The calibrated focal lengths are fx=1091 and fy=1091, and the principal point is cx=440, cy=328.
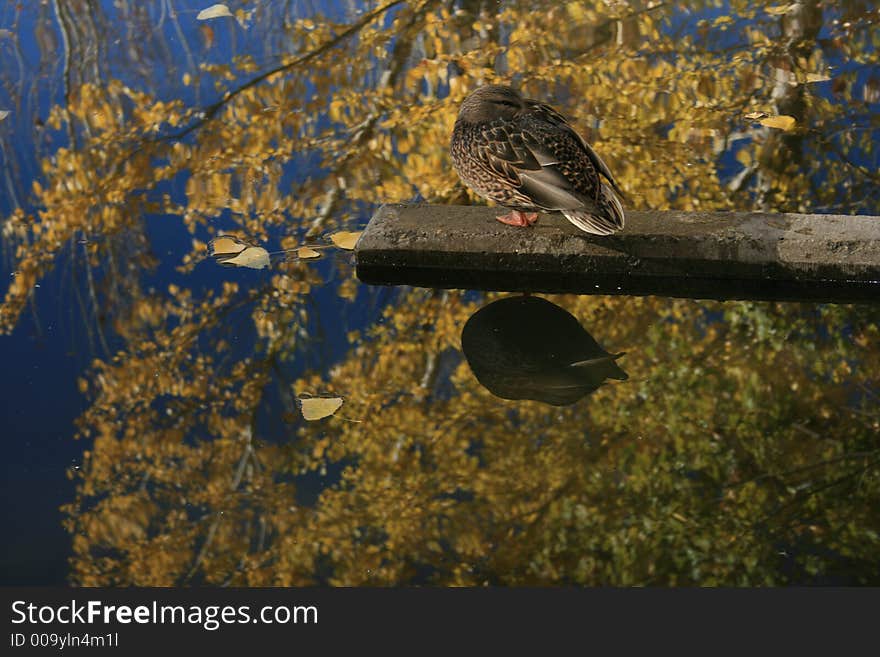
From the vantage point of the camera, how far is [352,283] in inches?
171

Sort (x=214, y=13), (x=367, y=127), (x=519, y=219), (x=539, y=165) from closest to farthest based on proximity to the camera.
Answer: (x=539, y=165), (x=519, y=219), (x=367, y=127), (x=214, y=13)

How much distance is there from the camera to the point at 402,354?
3.94 metres

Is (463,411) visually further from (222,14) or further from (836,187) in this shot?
(222,14)

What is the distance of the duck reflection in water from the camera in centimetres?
362

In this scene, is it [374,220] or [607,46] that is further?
[607,46]

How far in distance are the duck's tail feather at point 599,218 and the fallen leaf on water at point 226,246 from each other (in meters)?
1.57

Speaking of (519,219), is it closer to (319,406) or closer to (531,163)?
(531,163)

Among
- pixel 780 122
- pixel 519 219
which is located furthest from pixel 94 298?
pixel 780 122

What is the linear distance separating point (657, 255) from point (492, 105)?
0.82 meters

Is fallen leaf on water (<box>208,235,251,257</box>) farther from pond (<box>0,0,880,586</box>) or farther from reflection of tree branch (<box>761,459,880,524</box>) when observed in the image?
reflection of tree branch (<box>761,459,880,524</box>)

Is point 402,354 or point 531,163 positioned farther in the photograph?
point 402,354

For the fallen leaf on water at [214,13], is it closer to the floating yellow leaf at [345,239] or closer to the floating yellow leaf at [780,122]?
the floating yellow leaf at [345,239]

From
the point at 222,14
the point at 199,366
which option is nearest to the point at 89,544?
the point at 199,366

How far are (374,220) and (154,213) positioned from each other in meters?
1.36
